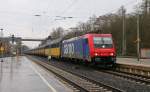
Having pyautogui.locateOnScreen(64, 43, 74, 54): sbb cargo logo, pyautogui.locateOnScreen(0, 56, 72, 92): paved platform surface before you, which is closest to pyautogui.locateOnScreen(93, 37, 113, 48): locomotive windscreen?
pyautogui.locateOnScreen(0, 56, 72, 92): paved platform surface

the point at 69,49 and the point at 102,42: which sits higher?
the point at 102,42

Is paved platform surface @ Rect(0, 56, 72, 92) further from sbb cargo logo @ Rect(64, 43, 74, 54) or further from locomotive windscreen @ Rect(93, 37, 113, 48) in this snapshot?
sbb cargo logo @ Rect(64, 43, 74, 54)

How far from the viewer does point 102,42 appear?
34281 millimetres

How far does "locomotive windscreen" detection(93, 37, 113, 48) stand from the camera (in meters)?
34.0

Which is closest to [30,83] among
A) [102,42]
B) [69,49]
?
[102,42]

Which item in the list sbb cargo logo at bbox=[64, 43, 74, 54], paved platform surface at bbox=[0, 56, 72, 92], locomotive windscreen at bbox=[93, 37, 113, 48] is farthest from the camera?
sbb cargo logo at bbox=[64, 43, 74, 54]

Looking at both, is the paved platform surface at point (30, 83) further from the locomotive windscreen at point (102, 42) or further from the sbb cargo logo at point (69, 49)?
the sbb cargo logo at point (69, 49)

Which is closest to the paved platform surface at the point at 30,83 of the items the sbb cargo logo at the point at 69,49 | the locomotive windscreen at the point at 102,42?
the locomotive windscreen at the point at 102,42

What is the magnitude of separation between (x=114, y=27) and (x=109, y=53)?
190ft

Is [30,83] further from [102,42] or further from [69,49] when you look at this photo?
[69,49]

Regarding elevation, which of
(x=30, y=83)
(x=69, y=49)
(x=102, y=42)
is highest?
(x=102, y=42)

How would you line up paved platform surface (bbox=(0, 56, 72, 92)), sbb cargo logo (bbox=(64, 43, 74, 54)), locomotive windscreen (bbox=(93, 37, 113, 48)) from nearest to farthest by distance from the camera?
paved platform surface (bbox=(0, 56, 72, 92)), locomotive windscreen (bbox=(93, 37, 113, 48)), sbb cargo logo (bbox=(64, 43, 74, 54))

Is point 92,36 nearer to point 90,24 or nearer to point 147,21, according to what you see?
point 147,21

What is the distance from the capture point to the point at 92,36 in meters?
34.2
